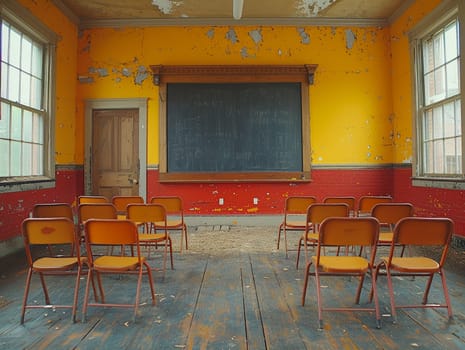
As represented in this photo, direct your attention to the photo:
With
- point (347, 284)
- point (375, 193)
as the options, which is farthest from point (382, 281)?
point (375, 193)

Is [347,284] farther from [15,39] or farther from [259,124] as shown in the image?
[15,39]

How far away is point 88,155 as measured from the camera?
6.45m

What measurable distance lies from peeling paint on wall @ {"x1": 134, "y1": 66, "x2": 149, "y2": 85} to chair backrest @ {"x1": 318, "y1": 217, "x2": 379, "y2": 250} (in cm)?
519

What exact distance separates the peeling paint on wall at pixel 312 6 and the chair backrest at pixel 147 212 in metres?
4.44

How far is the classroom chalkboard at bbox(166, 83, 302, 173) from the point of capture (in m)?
6.37

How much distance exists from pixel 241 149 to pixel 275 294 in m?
3.83

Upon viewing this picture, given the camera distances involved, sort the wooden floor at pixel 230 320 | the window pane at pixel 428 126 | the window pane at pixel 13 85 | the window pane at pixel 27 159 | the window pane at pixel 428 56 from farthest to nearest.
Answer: the window pane at pixel 428 126, the window pane at pixel 428 56, the window pane at pixel 27 159, the window pane at pixel 13 85, the wooden floor at pixel 230 320

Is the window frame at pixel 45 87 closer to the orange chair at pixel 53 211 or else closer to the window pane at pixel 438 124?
the orange chair at pixel 53 211

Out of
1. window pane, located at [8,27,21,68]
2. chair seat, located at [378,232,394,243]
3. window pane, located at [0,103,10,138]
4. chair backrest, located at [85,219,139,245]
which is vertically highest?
window pane, located at [8,27,21,68]

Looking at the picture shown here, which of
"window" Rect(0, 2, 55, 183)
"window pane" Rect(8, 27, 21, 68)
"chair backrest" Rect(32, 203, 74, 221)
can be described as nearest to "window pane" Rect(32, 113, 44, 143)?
"window" Rect(0, 2, 55, 183)

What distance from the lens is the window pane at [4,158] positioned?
14.8 feet

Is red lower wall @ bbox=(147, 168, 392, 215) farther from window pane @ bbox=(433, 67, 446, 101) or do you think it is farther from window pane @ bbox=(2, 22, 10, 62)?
window pane @ bbox=(2, 22, 10, 62)

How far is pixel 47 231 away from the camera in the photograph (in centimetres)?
232

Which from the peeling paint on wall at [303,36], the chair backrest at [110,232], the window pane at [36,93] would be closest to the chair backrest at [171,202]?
the chair backrest at [110,232]
